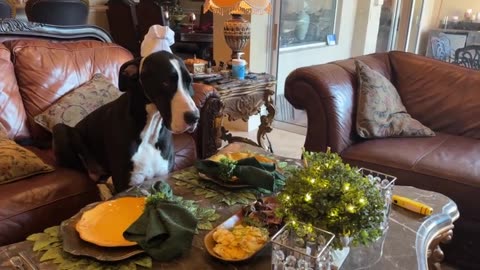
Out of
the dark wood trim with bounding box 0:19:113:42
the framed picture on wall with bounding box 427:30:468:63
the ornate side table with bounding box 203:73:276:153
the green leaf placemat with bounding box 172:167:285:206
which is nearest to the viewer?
the green leaf placemat with bounding box 172:167:285:206

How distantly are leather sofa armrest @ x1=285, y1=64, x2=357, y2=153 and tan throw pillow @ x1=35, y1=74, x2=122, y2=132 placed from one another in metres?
0.99

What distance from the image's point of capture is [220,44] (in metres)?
3.82

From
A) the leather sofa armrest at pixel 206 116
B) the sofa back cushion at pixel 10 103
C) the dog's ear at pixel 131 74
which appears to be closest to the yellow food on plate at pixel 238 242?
the dog's ear at pixel 131 74

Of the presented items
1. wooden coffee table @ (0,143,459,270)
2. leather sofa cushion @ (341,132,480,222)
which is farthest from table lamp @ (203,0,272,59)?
wooden coffee table @ (0,143,459,270)

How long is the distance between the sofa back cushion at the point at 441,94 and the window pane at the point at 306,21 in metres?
1.68

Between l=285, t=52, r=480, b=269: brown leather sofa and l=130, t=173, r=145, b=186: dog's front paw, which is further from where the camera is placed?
l=285, t=52, r=480, b=269: brown leather sofa

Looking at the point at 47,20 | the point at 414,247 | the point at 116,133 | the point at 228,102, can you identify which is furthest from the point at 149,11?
the point at 414,247

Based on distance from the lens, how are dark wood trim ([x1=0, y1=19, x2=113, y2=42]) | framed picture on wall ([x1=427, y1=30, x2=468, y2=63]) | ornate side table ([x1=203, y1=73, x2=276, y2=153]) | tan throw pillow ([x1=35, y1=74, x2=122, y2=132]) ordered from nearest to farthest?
tan throw pillow ([x1=35, y1=74, x2=122, y2=132])
dark wood trim ([x1=0, y1=19, x2=113, y2=42])
ornate side table ([x1=203, y1=73, x2=276, y2=153])
framed picture on wall ([x1=427, y1=30, x2=468, y2=63])

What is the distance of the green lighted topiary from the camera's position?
95 centimetres

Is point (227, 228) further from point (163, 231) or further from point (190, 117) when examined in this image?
point (190, 117)

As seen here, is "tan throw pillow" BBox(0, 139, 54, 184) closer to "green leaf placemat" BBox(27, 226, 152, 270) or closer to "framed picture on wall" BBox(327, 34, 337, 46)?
"green leaf placemat" BBox(27, 226, 152, 270)

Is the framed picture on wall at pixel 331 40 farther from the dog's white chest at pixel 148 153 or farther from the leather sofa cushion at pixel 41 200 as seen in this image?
the leather sofa cushion at pixel 41 200

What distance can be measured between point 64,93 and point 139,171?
2.61 ft

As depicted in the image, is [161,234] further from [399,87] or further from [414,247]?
[399,87]
